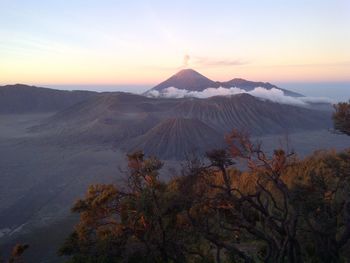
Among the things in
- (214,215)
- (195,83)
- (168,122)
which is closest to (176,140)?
(168,122)

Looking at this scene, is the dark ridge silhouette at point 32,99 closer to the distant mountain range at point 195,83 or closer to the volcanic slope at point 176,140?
the distant mountain range at point 195,83

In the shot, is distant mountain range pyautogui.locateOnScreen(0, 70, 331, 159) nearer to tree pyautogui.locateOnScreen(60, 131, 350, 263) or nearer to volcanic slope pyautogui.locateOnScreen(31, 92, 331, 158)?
volcanic slope pyautogui.locateOnScreen(31, 92, 331, 158)

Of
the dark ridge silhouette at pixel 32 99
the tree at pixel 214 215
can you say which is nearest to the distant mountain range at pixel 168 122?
the dark ridge silhouette at pixel 32 99

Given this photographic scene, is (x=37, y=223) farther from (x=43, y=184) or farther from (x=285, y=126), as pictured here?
(x=285, y=126)

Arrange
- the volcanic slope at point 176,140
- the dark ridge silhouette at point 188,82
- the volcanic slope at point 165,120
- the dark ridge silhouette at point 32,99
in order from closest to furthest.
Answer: the volcanic slope at point 176,140 < the volcanic slope at point 165,120 < the dark ridge silhouette at point 32,99 < the dark ridge silhouette at point 188,82

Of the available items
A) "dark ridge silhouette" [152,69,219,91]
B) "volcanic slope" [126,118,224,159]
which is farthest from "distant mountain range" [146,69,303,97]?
"volcanic slope" [126,118,224,159]

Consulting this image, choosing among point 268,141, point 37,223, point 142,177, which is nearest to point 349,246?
point 142,177

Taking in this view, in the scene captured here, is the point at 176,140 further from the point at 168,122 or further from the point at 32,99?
the point at 32,99
